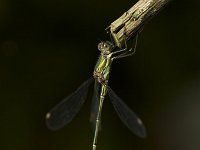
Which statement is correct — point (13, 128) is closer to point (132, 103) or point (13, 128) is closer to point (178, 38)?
point (132, 103)

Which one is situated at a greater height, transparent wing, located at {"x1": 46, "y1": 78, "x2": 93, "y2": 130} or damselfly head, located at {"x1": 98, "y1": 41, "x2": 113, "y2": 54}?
transparent wing, located at {"x1": 46, "y1": 78, "x2": 93, "y2": 130}

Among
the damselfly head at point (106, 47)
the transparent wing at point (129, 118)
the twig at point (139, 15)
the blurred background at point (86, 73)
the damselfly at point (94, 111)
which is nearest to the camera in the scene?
the twig at point (139, 15)

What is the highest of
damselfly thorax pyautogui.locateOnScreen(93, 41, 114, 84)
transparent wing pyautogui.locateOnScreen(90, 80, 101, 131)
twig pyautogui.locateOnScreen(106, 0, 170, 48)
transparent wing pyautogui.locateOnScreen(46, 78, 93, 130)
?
transparent wing pyautogui.locateOnScreen(46, 78, 93, 130)

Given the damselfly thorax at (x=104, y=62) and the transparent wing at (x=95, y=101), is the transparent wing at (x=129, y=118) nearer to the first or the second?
the transparent wing at (x=95, y=101)

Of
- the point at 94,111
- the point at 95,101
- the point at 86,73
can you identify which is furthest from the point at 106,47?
the point at 86,73

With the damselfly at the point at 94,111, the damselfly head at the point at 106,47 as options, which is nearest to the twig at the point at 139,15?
the damselfly head at the point at 106,47

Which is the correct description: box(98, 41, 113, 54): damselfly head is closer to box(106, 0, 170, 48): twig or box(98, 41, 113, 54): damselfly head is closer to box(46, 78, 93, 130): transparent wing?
box(106, 0, 170, 48): twig

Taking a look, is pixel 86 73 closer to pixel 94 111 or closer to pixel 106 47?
pixel 94 111

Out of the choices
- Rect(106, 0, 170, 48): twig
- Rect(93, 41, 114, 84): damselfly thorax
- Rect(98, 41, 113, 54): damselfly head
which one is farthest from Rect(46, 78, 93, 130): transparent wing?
Rect(106, 0, 170, 48): twig
